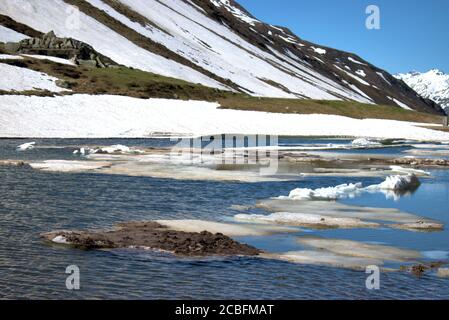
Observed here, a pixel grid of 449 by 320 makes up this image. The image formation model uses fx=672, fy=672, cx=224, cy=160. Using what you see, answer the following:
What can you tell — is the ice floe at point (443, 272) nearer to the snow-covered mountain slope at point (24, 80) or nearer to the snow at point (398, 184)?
the snow at point (398, 184)

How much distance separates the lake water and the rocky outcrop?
78421mm

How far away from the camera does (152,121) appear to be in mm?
80750

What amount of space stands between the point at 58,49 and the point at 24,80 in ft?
98.9

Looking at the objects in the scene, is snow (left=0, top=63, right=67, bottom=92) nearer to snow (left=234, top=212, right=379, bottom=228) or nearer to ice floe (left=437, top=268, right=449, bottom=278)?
snow (left=234, top=212, right=379, bottom=228)

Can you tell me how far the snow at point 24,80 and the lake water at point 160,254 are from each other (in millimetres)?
47998

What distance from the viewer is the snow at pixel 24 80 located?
8121 centimetres

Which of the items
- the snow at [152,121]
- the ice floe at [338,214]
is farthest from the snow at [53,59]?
the ice floe at [338,214]

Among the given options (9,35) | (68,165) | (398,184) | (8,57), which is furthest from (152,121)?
(9,35)

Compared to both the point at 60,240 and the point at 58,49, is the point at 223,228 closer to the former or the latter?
the point at 60,240

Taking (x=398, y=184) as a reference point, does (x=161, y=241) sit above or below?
below

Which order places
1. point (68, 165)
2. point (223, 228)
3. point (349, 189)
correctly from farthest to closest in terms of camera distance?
point (68, 165) < point (349, 189) < point (223, 228)

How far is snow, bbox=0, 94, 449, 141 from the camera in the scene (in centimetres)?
7081

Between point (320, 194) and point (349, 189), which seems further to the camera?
point (349, 189)
